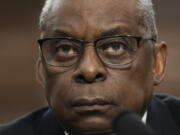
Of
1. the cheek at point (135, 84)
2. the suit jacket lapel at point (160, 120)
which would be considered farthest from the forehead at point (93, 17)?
the suit jacket lapel at point (160, 120)

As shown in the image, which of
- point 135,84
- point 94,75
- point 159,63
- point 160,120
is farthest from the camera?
point 160,120

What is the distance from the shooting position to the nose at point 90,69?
1.19m

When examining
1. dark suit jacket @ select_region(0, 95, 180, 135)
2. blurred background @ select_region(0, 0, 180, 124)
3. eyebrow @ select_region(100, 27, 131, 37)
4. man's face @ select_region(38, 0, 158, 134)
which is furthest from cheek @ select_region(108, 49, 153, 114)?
blurred background @ select_region(0, 0, 180, 124)

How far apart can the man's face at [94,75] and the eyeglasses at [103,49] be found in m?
0.02

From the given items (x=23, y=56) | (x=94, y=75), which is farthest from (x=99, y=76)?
(x=23, y=56)

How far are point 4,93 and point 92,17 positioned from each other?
6.97ft

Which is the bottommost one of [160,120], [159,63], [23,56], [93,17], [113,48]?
[160,120]

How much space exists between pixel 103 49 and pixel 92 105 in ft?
0.57

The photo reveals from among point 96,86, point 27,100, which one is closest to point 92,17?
point 96,86

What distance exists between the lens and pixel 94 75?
1.19 metres

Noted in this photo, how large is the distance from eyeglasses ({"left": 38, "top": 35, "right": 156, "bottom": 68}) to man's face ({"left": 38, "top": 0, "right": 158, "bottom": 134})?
16 mm

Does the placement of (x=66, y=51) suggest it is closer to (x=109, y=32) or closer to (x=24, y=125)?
(x=109, y=32)

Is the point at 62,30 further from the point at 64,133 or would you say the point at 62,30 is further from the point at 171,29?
the point at 171,29

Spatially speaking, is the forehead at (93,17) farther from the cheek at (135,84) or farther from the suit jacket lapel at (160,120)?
the suit jacket lapel at (160,120)
